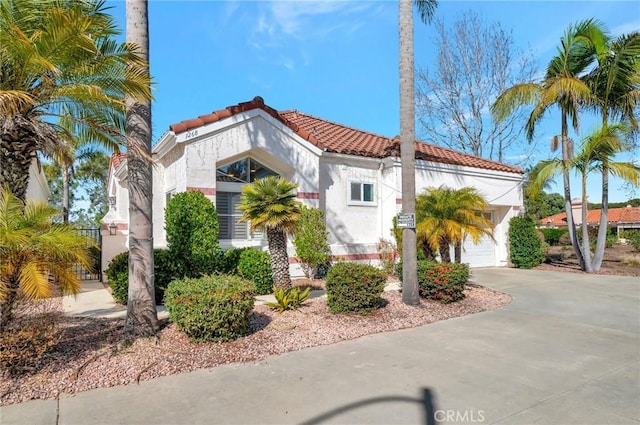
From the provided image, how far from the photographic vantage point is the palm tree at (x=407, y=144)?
31.1ft

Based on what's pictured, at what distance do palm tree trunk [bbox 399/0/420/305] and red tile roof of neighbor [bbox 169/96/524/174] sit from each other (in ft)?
14.1

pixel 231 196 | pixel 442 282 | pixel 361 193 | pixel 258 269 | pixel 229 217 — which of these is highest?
pixel 361 193

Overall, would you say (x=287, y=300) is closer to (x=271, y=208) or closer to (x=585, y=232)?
(x=271, y=208)

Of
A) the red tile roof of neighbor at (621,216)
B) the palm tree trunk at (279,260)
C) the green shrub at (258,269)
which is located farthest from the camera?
the red tile roof of neighbor at (621,216)

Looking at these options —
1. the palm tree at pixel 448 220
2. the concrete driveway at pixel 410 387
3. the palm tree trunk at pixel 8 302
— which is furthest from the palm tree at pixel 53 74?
the palm tree at pixel 448 220

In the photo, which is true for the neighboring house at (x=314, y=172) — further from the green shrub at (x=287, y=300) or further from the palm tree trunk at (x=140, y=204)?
the palm tree trunk at (x=140, y=204)

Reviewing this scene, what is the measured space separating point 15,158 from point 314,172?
8.74 meters

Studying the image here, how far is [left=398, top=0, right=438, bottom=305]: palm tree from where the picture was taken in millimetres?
9469

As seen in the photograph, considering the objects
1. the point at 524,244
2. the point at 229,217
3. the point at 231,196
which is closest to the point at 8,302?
the point at 229,217

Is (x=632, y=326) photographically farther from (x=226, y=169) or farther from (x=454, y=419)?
(x=226, y=169)

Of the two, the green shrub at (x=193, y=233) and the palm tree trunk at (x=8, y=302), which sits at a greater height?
the green shrub at (x=193, y=233)

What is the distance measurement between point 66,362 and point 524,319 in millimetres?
8321

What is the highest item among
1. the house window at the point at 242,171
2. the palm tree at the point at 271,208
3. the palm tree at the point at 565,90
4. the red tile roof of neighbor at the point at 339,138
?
the palm tree at the point at 565,90

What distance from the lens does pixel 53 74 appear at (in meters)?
5.96
